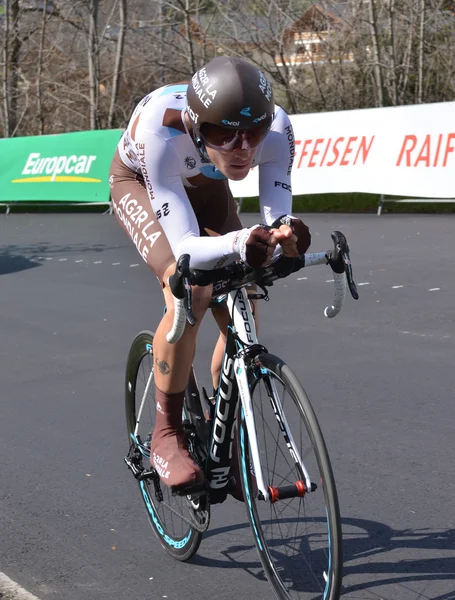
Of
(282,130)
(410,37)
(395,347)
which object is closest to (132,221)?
(282,130)

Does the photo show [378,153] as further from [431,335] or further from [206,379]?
[206,379]

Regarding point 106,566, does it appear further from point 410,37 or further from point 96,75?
point 96,75

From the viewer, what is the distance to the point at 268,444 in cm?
326

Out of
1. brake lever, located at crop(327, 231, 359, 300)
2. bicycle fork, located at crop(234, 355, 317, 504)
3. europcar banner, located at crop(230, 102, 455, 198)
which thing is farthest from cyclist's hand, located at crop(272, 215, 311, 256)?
europcar banner, located at crop(230, 102, 455, 198)

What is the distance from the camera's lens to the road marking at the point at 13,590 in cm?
348

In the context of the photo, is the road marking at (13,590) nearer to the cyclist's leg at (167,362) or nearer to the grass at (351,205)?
the cyclist's leg at (167,362)

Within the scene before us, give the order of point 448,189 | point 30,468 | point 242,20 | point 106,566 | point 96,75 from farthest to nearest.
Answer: point 96,75
point 242,20
point 448,189
point 30,468
point 106,566

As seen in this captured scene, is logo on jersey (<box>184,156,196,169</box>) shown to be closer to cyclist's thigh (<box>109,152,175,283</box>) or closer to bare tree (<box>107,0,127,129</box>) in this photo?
cyclist's thigh (<box>109,152,175,283</box>)

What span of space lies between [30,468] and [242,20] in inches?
733

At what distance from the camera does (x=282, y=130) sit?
354cm

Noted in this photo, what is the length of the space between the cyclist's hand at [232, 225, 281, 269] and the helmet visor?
0.33m

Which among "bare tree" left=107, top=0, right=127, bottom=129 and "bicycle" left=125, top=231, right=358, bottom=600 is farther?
"bare tree" left=107, top=0, right=127, bottom=129

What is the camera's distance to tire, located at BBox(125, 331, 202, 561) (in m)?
3.80

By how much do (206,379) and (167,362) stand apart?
2.91m
